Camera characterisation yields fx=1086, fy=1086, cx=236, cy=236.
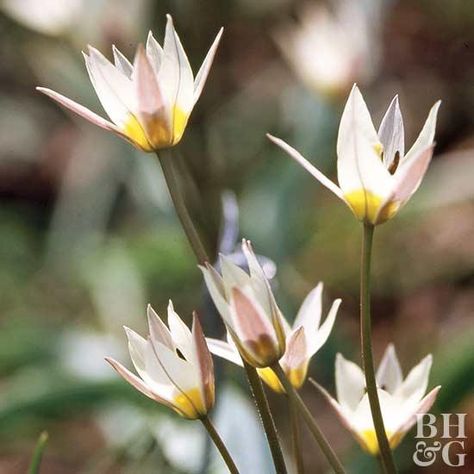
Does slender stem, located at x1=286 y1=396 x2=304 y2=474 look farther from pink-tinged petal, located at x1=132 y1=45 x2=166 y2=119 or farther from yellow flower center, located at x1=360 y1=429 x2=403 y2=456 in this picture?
pink-tinged petal, located at x1=132 y1=45 x2=166 y2=119

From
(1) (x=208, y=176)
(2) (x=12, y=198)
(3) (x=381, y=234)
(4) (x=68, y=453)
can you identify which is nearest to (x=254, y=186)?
(1) (x=208, y=176)

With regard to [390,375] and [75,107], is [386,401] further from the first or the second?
[75,107]

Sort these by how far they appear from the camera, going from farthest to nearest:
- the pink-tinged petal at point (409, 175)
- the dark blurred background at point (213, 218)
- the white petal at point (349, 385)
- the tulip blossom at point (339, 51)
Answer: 1. the tulip blossom at point (339, 51)
2. the dark blurred background at point (213, 218)
3. the white petal at point (349, 385)
4. the pink-tinged petal at point (409, 175)

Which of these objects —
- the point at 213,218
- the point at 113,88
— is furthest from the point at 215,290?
the point at 213,218

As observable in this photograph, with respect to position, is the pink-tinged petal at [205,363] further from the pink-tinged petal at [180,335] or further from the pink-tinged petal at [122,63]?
the pink-tinged petal at [122,63]

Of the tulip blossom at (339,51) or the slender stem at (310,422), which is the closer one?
the slender stem at (310,422)

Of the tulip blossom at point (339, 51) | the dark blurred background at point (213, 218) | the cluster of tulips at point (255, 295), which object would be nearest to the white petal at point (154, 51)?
the cluster of tulips at point (255, 295)
